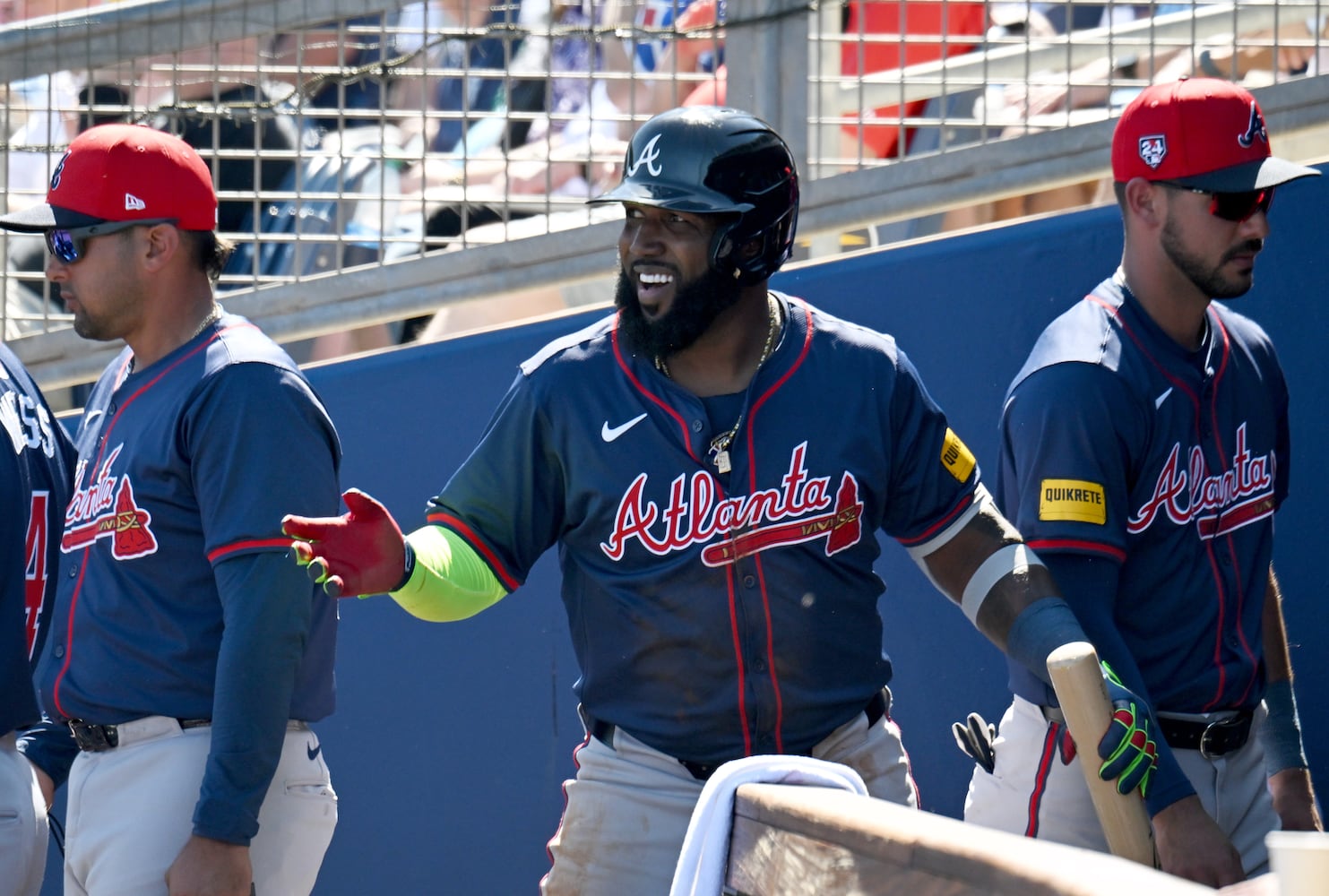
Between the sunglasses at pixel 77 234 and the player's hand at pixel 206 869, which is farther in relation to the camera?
the sunglasses at pixel 77 234

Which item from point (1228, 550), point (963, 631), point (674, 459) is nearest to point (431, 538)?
point (674, 459)

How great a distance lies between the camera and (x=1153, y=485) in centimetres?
331

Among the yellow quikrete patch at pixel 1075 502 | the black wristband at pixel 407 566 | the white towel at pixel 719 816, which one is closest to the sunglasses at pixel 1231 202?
the yellow quikrete patch at pixel 1075 502

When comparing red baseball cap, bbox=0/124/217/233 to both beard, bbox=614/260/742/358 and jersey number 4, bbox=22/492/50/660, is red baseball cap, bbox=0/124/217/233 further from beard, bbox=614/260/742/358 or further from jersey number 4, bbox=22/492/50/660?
beard, bbox=614/260/742/358

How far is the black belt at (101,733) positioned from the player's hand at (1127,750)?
1.60m

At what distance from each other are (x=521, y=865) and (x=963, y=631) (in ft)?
4.40

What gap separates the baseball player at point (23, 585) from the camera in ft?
10.9

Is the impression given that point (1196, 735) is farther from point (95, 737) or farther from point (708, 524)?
point (95, 737)

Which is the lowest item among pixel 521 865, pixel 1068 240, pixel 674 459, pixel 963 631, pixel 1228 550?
pixel 521 865

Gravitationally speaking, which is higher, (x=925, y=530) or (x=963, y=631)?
(x=925, y=530)

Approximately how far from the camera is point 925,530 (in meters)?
3.15

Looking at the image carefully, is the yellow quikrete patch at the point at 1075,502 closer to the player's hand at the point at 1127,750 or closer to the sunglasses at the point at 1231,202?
the player's hand at the point at 1127,750

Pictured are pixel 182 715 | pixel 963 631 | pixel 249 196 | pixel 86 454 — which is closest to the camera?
pixel 182 715

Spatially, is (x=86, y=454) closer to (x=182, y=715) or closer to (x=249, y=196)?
(x=182, y=715)
